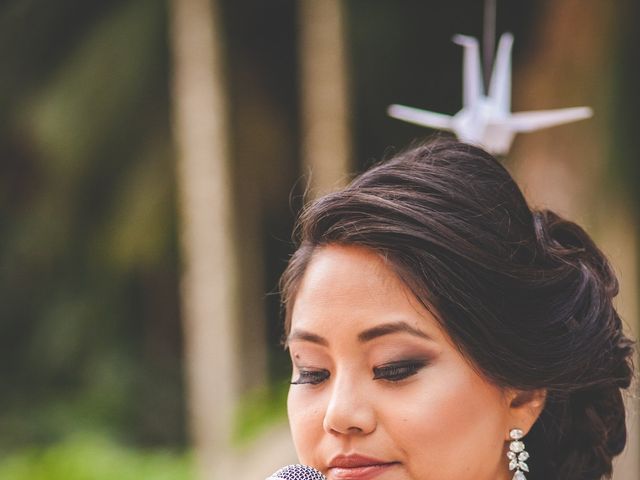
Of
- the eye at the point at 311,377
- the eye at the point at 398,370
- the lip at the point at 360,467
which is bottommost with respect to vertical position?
the lip at the point at 360,467

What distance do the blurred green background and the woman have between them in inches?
273

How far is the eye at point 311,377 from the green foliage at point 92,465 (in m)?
8.01

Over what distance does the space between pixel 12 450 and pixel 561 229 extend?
36.8 feet

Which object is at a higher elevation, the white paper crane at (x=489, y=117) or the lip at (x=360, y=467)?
the white paper crane at (x=489, y=117)

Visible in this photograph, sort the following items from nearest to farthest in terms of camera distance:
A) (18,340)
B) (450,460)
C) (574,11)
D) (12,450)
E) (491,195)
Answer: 1. (450,460)
2. (491,195)
3. (574,11)
4. (12,450)
5. (18,340)

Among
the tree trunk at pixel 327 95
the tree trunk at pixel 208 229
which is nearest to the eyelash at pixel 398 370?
the tree trunk at pixel 327 95

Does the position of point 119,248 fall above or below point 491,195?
above

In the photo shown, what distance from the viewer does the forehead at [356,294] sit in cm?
294

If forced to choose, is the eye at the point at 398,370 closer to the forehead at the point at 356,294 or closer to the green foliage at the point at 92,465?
the forehead at the point at 356,294

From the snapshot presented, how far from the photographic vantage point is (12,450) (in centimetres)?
1344

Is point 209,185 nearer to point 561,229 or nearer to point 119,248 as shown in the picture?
point 119,248

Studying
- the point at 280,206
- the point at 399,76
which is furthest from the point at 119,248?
the point at 399,76

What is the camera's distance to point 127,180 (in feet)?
44.4

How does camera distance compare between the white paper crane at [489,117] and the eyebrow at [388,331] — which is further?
the white paper crane at [489,117]
